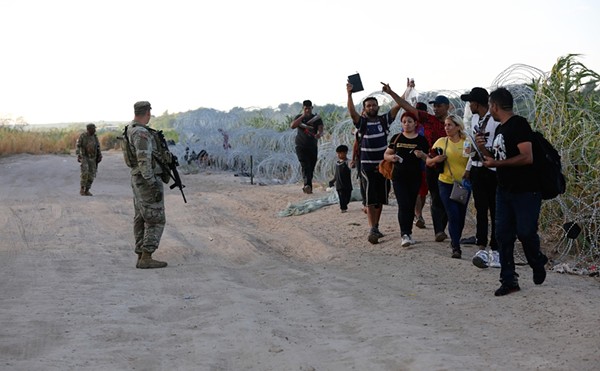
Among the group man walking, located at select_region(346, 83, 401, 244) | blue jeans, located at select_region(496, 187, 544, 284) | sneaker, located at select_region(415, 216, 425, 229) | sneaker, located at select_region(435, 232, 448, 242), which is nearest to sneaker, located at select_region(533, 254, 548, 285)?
blue jeans, located at select_region(496, 187, 544, 284)

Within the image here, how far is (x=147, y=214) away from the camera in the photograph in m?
8.81

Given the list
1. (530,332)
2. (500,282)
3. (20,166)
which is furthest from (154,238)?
(20,166)

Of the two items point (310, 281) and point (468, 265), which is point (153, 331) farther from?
point (468, 265)

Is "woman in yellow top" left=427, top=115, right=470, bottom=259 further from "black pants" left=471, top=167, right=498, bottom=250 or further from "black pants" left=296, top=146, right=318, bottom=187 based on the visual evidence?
"black pants" left=296, top=146, right=318, bottom=187

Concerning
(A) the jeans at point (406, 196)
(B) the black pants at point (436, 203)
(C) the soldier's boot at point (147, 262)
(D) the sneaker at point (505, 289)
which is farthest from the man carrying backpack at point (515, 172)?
(C) the soldier's boot at point (147, 262)

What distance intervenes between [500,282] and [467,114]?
2819mm

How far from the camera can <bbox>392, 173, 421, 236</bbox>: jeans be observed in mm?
9352

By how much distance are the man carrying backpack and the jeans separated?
246 centimetres

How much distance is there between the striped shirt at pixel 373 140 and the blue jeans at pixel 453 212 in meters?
1.21

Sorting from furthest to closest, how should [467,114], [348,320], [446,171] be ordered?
[467,114]
[446,171]
[348,320]

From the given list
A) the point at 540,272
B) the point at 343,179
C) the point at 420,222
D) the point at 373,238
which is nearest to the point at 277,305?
the point at 540,272

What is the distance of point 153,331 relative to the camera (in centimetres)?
620

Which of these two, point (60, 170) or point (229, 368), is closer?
point (229, 368)

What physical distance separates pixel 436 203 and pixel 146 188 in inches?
128
